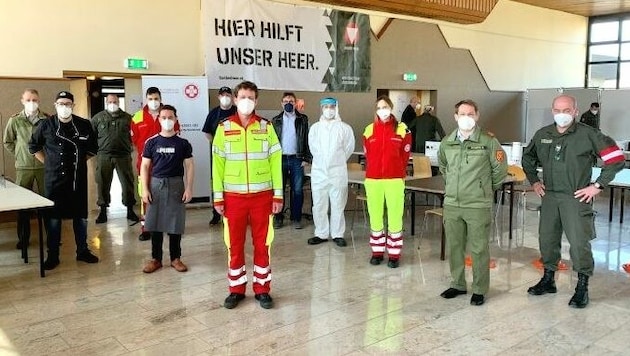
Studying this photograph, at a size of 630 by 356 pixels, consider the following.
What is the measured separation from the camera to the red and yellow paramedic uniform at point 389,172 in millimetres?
5012

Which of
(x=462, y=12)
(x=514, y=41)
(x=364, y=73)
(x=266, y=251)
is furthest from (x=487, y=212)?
(x=514, y=41)

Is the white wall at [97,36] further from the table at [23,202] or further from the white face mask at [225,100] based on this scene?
the table at [23,202]

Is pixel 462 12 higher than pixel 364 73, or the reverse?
pixel 462 12

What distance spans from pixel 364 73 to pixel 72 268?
6.65m

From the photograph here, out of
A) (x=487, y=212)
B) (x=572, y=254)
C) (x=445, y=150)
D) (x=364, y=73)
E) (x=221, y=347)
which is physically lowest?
(x=221, y=347)

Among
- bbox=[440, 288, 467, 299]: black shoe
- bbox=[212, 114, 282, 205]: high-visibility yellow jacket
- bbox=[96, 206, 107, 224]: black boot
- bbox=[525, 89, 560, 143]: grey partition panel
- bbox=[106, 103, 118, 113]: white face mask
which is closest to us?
bbox=[212, 114, 282, 205]: high-visibility yellow jacket

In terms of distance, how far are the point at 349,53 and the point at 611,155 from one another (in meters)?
6.60

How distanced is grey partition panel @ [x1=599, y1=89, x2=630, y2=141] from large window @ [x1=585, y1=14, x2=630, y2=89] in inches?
88.3

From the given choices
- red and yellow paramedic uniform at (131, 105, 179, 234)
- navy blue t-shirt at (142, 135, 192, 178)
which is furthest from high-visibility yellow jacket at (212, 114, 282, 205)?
red and yellow paramedic uniform at (131, 105, 179, 234)

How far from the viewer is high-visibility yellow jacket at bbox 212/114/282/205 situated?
388 centimetres

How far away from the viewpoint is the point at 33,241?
20.2 feet

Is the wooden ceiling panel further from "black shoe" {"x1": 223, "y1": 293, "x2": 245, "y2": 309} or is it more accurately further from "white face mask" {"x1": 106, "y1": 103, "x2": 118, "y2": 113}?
"black shoe" {"x1": 223, "y1": 293, "x2": 245, "y2": 309}

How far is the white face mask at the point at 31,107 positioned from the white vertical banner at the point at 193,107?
181 cm

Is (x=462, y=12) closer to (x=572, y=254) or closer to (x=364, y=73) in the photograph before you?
(x=364, y=73)
